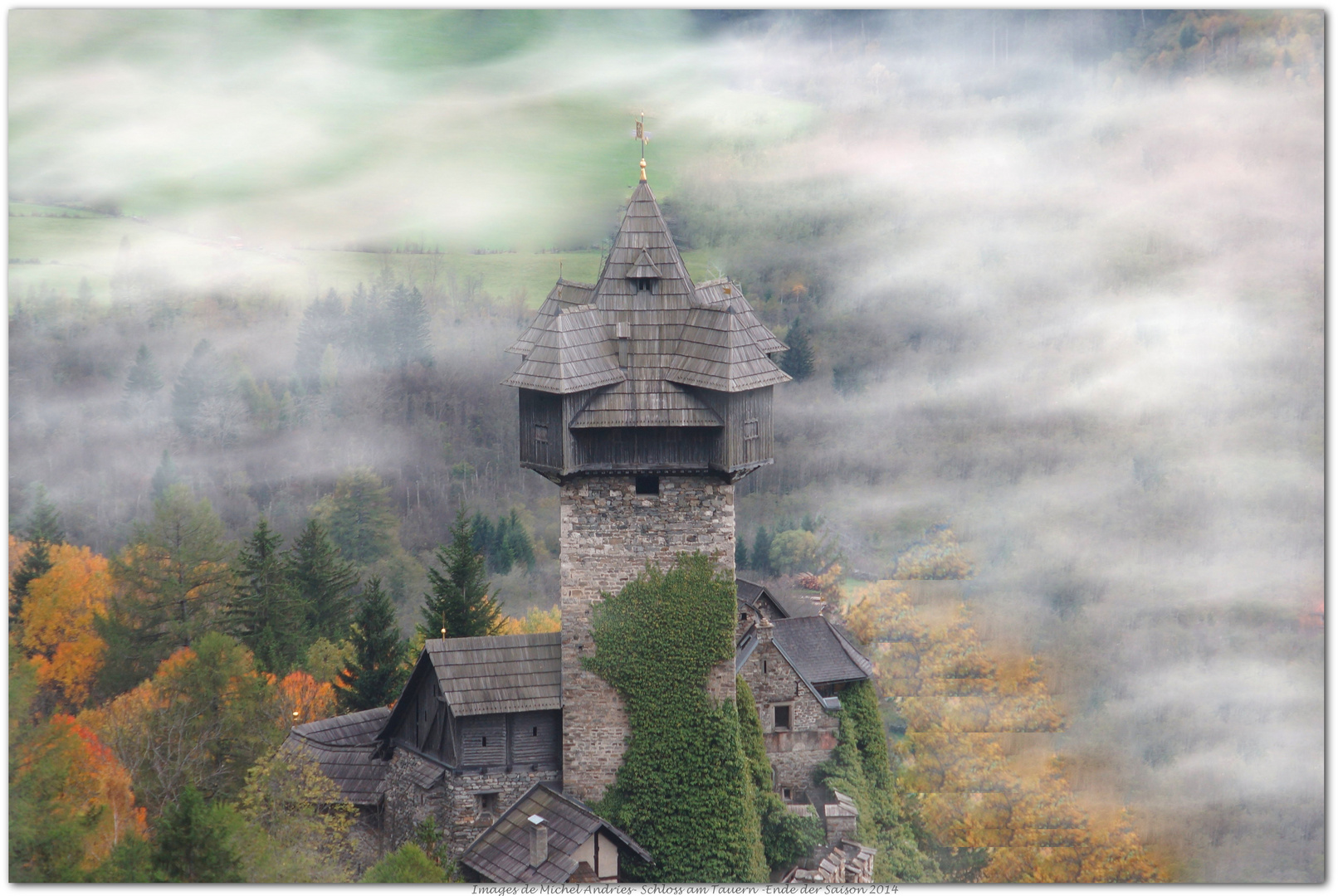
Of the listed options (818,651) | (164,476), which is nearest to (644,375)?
(818,651)

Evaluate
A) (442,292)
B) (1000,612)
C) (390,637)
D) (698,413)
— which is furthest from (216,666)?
(442,292)

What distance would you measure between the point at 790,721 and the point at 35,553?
25.0 m

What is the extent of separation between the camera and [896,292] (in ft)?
183

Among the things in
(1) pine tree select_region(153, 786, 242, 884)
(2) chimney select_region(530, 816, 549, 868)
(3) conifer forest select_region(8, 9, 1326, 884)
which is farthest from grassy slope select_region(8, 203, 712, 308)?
(1) pine tree select_region(153, 786, 242, 884)

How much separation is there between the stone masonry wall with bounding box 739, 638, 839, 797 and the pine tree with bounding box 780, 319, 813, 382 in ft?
84.4

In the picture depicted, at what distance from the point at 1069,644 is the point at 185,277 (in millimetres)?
36345

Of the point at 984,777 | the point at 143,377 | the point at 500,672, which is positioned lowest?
the point at 984,777

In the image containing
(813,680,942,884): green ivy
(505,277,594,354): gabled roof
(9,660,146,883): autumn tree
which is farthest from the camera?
(813,680,942,884): green ivy

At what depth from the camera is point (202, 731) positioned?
29844 millimetres

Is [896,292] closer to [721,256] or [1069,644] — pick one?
[721,256]

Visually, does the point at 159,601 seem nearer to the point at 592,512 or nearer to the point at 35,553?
the point at 35,553

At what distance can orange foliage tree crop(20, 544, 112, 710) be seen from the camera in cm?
4031

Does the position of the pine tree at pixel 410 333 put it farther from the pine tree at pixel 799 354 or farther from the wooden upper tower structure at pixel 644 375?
the wooden upper tower structure at pixel 644 375

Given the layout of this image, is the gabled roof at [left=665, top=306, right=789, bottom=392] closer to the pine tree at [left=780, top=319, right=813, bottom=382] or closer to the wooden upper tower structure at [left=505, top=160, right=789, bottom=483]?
the wooden upper tower structure at [left=505, top=160, right=789, bottom=483]
